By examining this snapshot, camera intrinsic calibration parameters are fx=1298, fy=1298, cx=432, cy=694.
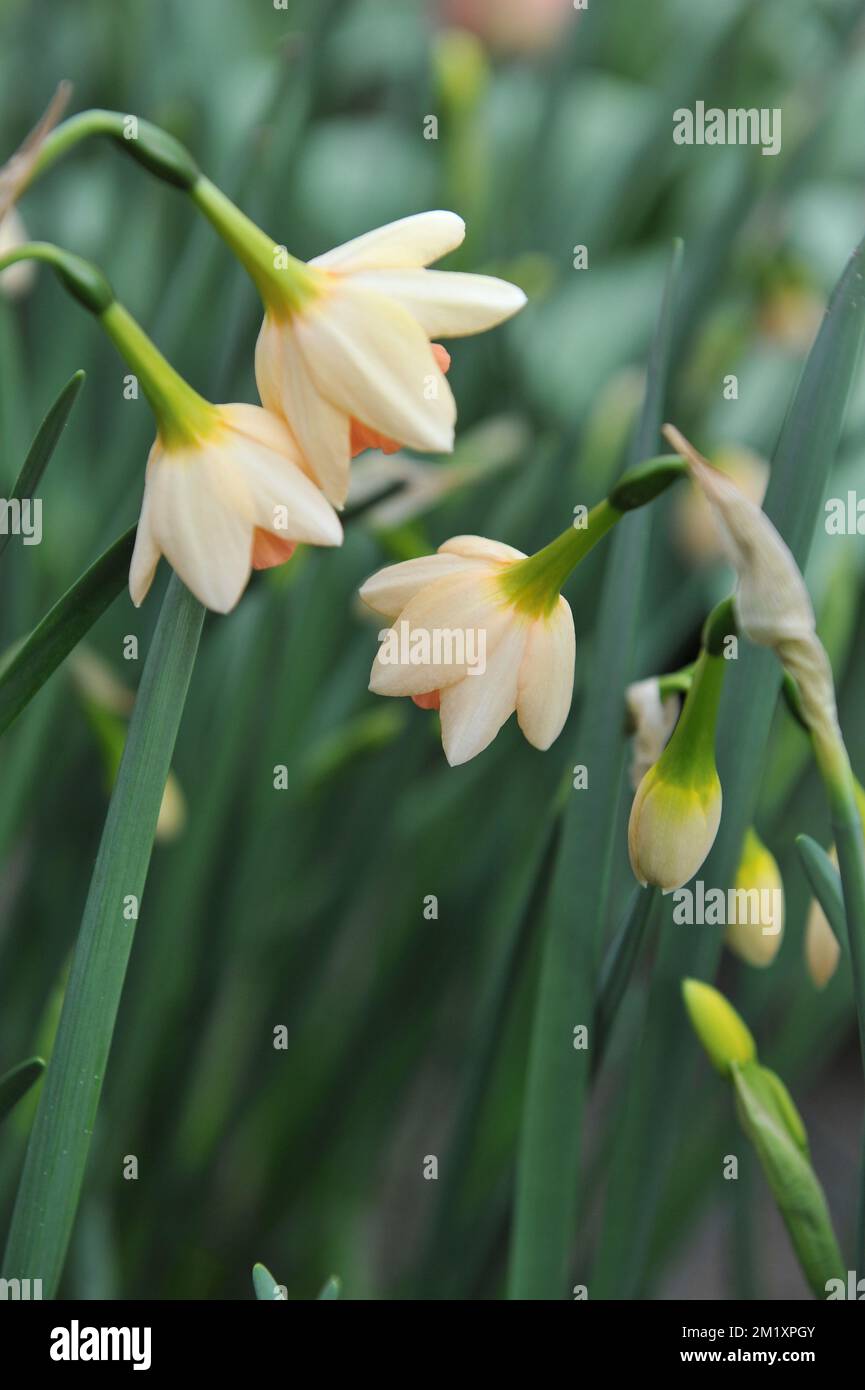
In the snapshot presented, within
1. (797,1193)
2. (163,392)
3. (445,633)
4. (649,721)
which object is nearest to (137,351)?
(163,392)

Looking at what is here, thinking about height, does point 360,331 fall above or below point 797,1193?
above

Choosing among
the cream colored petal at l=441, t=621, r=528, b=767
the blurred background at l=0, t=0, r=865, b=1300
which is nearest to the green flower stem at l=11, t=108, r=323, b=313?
the cream colored petal at l=441, t=621, r=528, b=767

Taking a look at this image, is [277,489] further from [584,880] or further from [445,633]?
[584,880]

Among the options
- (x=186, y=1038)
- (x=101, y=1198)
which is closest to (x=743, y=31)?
(x=186, y=1038)

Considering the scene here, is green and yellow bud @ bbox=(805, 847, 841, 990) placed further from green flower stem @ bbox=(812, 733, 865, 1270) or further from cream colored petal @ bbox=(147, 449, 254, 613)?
cream colored petal @ bbox=(147, 449, 254, 613)

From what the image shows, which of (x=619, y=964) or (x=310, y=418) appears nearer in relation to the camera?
(x=310, y=418)
